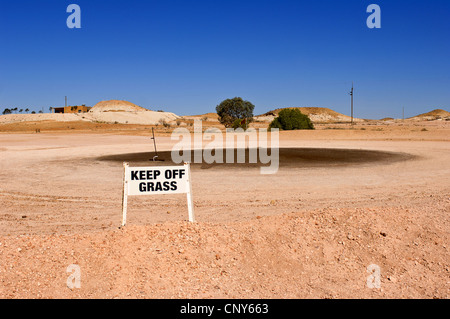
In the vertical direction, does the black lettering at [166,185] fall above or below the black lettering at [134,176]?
below

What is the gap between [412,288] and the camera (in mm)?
5383

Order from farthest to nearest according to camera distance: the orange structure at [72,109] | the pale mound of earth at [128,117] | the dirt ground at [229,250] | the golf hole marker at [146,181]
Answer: the orange structure at [72,109], the pale mound of earth at [128,117], the golf hole marker at [146,181], the dirt ground at [229,250]

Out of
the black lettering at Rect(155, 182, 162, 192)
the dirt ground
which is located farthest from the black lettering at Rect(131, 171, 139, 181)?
the dirt ground

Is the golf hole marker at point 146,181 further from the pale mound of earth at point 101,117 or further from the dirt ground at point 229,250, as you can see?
the pale mound of earth at point 101,117

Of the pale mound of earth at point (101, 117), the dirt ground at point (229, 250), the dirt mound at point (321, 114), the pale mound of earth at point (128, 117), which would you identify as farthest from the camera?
the dirt mound at point (321, 114)

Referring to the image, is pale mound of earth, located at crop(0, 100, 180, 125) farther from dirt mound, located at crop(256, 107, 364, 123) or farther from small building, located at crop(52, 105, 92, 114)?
dirt mound, located at crop(256, 107, 364, 123)

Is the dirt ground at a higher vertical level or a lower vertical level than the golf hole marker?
lower

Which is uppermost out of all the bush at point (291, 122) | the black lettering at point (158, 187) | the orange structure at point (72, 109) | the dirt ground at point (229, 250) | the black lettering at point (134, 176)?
the orange structure at point (72, 109)

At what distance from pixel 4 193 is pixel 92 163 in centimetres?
770

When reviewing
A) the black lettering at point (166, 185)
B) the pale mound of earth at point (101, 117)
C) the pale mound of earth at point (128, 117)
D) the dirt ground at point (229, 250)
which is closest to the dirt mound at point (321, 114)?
the pale mound of earth at point (128, 117)

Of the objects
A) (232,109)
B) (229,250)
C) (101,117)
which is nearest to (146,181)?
(229,250)

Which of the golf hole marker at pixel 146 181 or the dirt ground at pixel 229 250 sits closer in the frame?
the dirt ground at pixel 229 250

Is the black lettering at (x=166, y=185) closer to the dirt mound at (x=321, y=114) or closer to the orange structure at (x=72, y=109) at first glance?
the orange structure at (x=72, y=109)

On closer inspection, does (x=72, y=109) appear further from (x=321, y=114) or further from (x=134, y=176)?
(x=134, y=176)
